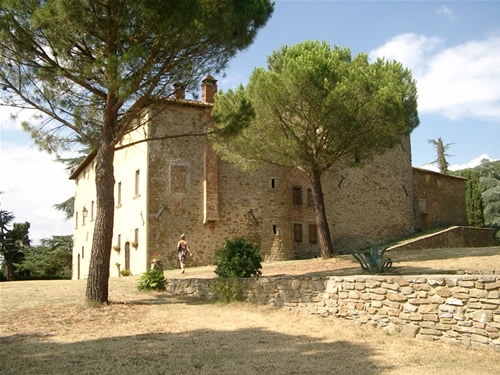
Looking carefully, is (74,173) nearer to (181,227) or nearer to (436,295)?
(181,227)

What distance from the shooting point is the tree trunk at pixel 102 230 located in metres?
9.78

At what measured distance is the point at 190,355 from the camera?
6.24 meters

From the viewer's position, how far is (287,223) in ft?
65.9

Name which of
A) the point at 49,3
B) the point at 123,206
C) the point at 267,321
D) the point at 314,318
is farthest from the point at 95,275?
the point at 123,206

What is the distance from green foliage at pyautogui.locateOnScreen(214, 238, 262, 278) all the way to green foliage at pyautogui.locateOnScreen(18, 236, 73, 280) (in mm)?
19623

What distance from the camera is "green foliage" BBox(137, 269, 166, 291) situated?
12289 mm

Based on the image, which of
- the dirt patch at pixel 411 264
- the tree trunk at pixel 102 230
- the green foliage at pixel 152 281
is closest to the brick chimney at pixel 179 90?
the tree trunk at pixel 102 230

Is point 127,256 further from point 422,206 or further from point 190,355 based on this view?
point 422,206

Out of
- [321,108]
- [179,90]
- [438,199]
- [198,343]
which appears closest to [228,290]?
[198,343]

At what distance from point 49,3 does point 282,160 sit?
870 centimetres

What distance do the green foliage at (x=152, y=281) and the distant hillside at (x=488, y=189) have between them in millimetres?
22047

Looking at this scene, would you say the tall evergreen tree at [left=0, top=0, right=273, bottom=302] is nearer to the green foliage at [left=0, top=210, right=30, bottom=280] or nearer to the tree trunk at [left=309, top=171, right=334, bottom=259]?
the tree trunk at [left=309, top=171, right=334, bottom=259]

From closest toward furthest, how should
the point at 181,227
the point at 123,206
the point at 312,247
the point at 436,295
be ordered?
1. the point at 436,295
2. the point at 181,227
3. the point at 123,206
4. the point at 312,247

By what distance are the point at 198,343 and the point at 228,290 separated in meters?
3.47
